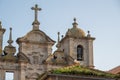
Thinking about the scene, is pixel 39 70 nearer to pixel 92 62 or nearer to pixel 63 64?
pixel 63 64

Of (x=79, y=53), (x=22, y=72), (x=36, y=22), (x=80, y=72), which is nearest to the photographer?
(x=80, y=72)

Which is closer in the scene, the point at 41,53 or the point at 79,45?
the point at 41,53

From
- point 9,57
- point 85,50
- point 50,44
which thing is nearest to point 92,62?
point 85,50

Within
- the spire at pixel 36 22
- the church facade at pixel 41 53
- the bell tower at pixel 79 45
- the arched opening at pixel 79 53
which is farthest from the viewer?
the arched opening at pixel 79 53

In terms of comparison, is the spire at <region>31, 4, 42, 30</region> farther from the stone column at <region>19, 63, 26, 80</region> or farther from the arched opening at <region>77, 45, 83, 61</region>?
the arched opening at <region>77, 45, 83, 61</region>

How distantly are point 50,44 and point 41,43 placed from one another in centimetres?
97

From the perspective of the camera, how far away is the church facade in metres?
45.2

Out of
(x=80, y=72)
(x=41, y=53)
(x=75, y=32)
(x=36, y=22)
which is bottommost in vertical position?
(x=80, y=72)

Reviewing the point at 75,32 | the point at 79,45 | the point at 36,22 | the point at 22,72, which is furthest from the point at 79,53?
the point at 22,72

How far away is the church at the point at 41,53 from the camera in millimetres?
45250

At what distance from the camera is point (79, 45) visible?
49.3m

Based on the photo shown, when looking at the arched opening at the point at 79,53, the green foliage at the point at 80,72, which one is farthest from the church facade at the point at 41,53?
the green foliage at the point at 80,72

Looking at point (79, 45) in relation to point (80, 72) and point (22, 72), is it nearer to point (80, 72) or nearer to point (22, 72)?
point (22, 72)

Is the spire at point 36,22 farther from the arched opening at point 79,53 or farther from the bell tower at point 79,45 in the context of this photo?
the arched opening at point 79,53
